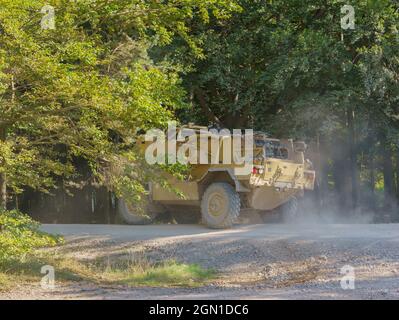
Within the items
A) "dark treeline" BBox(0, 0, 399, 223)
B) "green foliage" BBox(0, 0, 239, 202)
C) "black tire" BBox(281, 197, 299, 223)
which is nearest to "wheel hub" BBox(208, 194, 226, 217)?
"dark treeline" BBox(0, 0, 399, 223)

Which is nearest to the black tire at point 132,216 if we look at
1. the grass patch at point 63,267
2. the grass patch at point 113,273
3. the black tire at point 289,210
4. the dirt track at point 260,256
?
the dirt track at point 260,256

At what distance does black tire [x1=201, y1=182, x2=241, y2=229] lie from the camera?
52.2 ft

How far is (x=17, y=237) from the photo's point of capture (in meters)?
11.8

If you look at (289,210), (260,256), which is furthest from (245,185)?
(260,256)

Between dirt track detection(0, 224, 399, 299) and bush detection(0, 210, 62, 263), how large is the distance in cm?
67

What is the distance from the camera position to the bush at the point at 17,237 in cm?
1145

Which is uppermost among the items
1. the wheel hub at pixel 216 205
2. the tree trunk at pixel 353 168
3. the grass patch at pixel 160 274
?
the tree trunk at pixel 353 168

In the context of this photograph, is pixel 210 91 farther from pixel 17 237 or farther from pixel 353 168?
pixel 17 237

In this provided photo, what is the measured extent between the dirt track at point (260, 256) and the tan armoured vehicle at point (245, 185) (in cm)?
55

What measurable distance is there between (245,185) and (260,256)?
2.80 m

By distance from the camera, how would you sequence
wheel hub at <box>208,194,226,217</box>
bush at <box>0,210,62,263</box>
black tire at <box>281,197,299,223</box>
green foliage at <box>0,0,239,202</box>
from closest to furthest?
bush at <box>0,210,62,263</box> → green foliage at <box>0,0,239,202</box> → wheel hub at <box>208,194,226,217</box> → black tire at <box>281,197,299,223</box>

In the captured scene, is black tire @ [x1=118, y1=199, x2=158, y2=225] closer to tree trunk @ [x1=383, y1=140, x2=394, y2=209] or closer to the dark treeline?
the dark treeline

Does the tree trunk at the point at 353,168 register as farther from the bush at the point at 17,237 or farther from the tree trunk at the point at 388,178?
the bush at the point at 17,237
